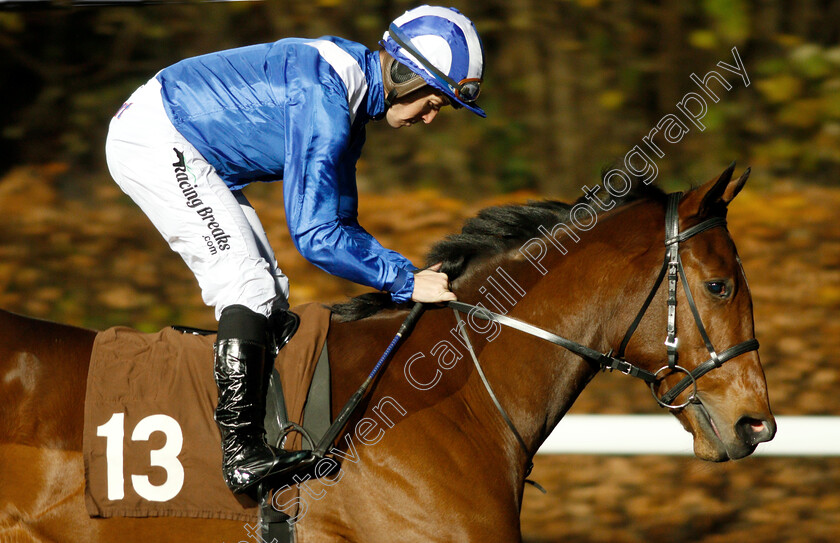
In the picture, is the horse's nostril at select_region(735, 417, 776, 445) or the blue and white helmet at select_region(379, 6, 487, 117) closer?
the horse's nostril at select_region(735, 417, 776, 445)

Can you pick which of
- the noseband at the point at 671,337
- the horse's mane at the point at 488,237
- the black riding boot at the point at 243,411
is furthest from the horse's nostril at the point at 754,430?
the black riding boot at the point at 243,411

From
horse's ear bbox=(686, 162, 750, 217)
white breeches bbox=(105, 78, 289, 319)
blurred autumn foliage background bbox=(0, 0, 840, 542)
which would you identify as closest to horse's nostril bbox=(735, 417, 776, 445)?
horse's ear bbox=(686, 162, 750, 217)

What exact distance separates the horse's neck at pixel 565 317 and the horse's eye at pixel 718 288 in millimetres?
184

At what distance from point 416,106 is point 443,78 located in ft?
0.61

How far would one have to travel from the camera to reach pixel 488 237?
9.55 ft

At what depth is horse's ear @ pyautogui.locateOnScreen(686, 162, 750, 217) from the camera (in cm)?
255

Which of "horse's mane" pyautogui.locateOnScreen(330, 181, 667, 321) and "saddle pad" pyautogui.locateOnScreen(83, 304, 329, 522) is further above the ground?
"horse's mane" pyautogui.locateOnScreen(330, 181, 667, 321)

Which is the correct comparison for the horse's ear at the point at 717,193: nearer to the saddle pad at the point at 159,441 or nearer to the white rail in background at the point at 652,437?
the saddle pad at the point at 159,441

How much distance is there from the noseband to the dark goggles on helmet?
77 cm

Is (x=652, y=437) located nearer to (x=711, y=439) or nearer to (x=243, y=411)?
(x=711, y=439)

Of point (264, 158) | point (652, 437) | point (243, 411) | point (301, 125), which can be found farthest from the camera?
point (652, 437)

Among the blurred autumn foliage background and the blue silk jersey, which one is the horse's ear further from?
the blurred autumn foliage background

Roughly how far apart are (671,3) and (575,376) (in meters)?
5.79

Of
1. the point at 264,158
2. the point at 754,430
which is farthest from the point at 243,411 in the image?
the point at 754,430
